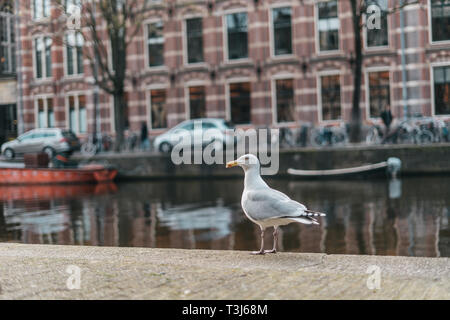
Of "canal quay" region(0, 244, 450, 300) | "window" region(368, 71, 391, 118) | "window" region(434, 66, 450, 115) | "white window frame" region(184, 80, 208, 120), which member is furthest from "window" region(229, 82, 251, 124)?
"canal quay" region(0, 244, 450, 300)

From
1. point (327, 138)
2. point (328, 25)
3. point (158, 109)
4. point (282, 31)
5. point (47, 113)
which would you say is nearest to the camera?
point (327, 138)

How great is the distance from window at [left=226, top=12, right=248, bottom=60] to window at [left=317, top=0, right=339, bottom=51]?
11.5ft

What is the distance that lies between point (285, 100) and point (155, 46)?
7079mm

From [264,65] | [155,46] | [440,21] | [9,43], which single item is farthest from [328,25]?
[9,43]

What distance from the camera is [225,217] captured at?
44.9 feet

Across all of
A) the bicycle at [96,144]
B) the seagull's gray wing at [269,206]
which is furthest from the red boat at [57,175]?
the seagull's gray wing at [269,206]

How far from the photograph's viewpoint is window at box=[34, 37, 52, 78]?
3403 centimetres

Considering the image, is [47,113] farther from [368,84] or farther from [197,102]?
[368,84]

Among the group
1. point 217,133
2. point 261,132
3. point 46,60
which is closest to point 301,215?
point 217,133

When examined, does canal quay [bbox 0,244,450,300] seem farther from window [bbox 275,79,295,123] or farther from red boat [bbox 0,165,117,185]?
window [bbox 275,79,295,123]

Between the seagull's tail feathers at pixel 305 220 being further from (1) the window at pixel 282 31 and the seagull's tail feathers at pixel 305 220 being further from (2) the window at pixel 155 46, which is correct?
(2) the window at pixel 155 46

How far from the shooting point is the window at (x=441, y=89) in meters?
26.1
